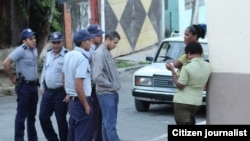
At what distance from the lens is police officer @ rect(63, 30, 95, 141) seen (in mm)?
7637

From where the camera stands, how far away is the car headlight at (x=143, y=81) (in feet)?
41.7

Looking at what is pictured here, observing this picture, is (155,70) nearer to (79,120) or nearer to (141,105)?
(141,105)

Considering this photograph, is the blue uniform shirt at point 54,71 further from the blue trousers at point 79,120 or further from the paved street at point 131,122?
the paved street at point 131,122

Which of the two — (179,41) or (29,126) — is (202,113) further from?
(29,126)

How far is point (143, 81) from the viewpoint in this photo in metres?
12.8

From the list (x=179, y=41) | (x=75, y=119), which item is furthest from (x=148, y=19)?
(x=75, y=119)

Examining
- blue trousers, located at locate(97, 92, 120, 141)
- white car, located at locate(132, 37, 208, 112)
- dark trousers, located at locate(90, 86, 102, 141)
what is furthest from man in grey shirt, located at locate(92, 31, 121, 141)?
white car, located at locate(132, 37, 208, 112)

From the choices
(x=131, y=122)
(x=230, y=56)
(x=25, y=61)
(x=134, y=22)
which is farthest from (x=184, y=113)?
(x=134, y=22)

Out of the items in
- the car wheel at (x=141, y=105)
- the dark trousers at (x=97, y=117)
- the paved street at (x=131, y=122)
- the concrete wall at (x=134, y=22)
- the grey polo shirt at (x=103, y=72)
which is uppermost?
the concrete wall at (x=134, y=22)

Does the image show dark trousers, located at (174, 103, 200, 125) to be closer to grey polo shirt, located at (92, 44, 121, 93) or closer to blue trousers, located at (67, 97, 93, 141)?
blue trousers, located at (67, 97, 93, 141)

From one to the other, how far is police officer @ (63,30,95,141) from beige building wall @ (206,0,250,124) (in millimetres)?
1598

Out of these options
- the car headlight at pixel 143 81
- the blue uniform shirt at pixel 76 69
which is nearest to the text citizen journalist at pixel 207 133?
the blue uniform shirt at pixel 76 69

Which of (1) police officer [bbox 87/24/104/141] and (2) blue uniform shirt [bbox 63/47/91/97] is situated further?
(1) police officer [bbox 87/24/104/141]

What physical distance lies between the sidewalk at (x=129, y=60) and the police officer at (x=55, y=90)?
771 cm
